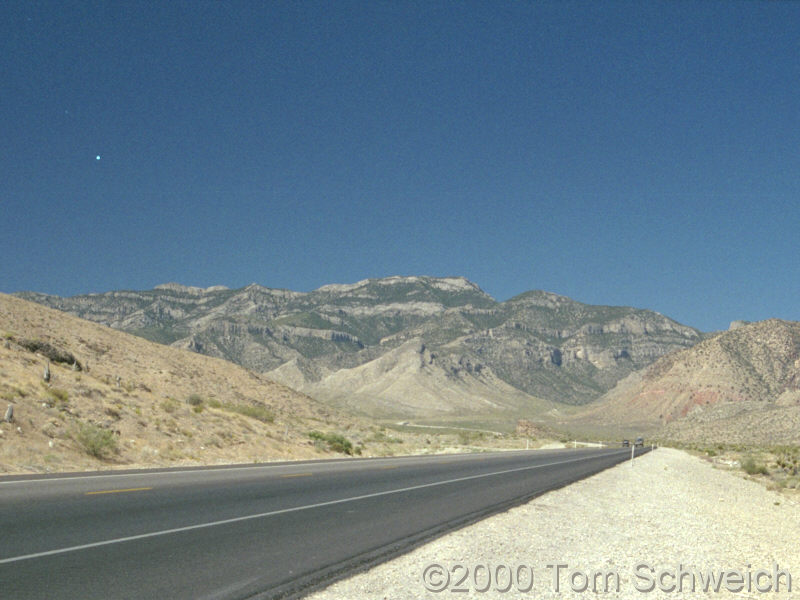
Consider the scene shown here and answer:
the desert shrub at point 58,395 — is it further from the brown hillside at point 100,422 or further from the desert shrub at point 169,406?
the desert shrub at point 169,406

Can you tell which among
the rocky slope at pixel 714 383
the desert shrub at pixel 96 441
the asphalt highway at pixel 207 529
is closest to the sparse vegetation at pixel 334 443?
the desert shrub at pixel 96 441

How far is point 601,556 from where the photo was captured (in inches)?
390

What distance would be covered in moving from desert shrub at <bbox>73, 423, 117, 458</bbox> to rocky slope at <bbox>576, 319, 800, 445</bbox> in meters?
100

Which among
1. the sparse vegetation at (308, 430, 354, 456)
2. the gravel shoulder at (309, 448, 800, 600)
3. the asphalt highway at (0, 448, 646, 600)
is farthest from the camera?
the sparse vegetation at (308, 430, 354, 456)

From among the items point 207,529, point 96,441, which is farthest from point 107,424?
point 207,529

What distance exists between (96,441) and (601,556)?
750 inches

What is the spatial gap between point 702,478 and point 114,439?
77.9 ft

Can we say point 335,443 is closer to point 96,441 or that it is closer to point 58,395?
point 58,395

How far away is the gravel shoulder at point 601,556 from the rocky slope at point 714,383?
102298 mm

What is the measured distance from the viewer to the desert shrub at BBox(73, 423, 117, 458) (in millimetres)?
23453

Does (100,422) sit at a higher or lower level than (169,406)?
lower

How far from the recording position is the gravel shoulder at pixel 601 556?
7.92 meters

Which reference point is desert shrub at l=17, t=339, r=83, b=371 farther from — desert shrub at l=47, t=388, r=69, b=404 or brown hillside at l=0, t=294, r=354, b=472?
desert shrub at l=47, t=388, r=69, b=404

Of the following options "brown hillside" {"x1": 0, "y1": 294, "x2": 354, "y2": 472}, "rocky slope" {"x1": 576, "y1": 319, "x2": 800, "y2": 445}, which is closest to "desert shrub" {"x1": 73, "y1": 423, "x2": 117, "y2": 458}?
"brown hillside" {"x1": 0, "y1": 294, "x2": 354, "y2": 472}
